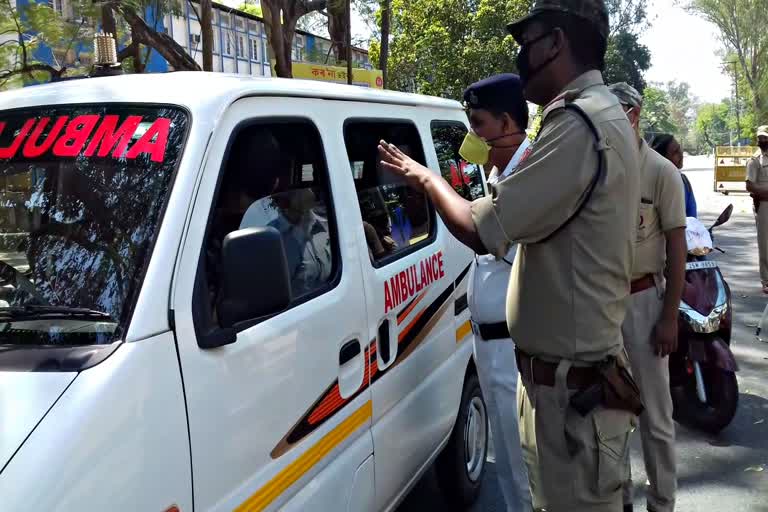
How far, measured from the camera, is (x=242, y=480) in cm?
181

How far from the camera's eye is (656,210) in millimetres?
3379

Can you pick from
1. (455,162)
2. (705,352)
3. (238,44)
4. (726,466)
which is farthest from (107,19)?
(238,44)

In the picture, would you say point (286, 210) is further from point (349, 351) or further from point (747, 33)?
point (747, 33)

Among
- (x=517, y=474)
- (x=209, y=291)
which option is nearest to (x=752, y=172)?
(x=517, y=474)

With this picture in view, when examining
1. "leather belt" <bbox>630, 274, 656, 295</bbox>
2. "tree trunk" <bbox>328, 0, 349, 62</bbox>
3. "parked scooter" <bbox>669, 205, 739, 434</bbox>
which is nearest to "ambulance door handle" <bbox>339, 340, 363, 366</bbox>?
"leather belt" <bbox>630, 274, 656, 295</bbox>

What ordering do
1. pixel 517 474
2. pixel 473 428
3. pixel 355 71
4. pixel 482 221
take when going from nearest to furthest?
pixel 482 221 < pixel 517 474 < pixel 473 428 < pixel 355 71

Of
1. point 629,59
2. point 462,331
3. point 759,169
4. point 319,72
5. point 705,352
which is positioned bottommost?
point 705,352

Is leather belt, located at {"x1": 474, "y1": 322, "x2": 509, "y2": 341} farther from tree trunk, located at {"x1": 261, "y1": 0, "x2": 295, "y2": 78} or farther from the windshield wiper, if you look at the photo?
tree trunk, located at {"x1": 261, "y1": 0, "x2": 295, "y2": 78}

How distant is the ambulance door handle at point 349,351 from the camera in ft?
7.68

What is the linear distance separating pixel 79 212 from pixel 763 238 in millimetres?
8557

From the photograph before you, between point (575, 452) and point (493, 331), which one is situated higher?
point (493, 331)

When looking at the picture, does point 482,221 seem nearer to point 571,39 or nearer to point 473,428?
point 571,39

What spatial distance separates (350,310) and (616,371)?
2.91 ft

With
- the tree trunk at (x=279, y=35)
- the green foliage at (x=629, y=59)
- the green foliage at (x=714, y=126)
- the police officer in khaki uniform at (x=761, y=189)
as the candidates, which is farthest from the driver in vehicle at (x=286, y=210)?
the green foliage at (x=714, y=126)
